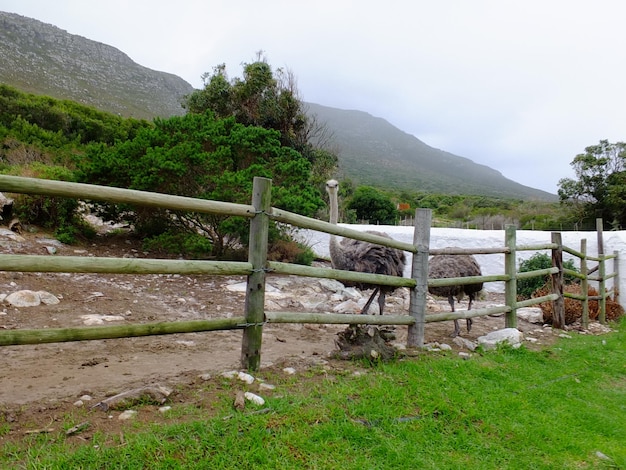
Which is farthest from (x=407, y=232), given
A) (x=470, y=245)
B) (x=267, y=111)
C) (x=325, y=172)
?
(x=267, y=111)

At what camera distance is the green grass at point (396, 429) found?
1.90 m

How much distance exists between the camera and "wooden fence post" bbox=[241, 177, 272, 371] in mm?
2836

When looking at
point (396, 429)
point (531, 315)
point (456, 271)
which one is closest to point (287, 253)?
point (456, 271)

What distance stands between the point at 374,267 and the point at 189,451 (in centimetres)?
353

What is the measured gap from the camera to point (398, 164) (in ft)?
245

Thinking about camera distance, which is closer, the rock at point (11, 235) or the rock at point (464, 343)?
the rock at point (464, 343)

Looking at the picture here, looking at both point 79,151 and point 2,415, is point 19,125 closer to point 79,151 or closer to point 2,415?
point 79,151

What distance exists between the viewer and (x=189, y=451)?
1919mm

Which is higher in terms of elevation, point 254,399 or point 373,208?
point 373,208

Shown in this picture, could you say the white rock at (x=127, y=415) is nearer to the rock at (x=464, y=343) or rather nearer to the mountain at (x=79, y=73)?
the rock at (x=464, y=343)

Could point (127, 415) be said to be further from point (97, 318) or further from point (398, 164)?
point (398, 164)

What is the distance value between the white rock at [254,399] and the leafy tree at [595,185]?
20.6m

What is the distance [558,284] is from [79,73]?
172 feet

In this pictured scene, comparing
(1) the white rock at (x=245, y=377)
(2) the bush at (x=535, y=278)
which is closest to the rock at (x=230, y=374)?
(1) the white rock at (x=245, y=377)
